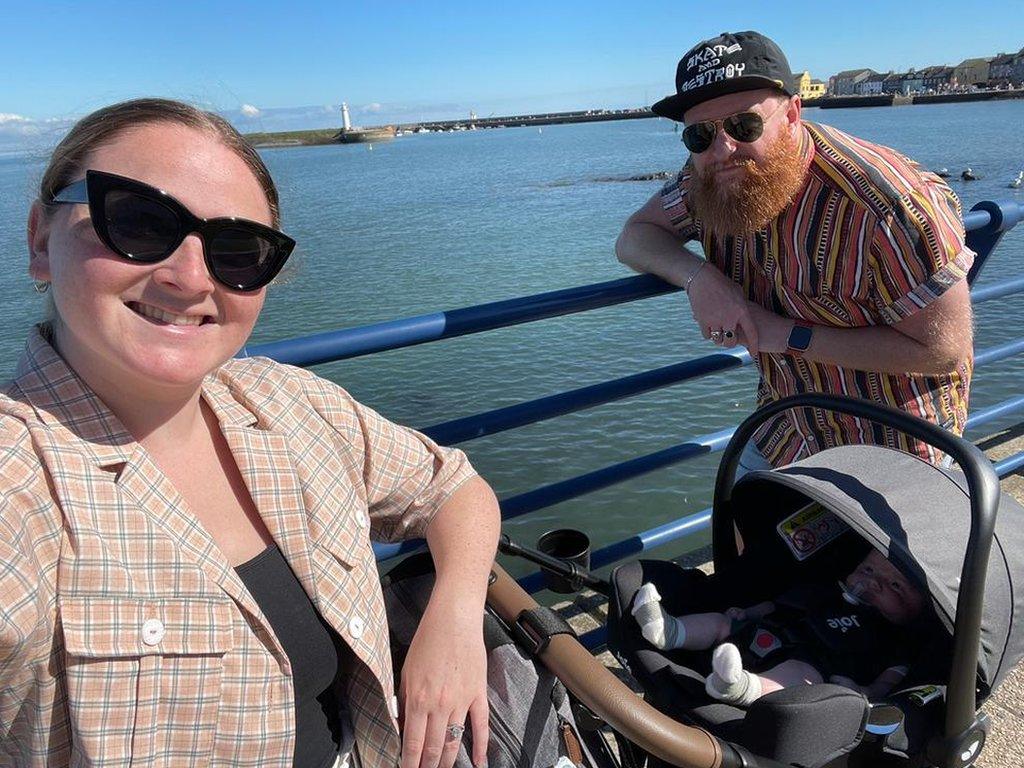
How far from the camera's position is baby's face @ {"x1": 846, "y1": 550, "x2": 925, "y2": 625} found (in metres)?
1.90

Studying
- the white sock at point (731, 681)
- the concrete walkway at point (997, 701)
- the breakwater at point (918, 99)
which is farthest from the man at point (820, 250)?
the breakwater at point (918, 99)

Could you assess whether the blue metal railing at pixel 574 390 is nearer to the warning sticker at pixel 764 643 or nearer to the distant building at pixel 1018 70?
the warning sticker at pixel 764 643

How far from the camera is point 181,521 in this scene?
4.28 feet

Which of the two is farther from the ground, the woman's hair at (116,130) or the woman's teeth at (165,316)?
the woman's hair at (116,130)

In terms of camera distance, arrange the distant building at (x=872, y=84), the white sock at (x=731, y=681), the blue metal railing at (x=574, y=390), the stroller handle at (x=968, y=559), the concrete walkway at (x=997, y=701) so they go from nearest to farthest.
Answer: the stroller handle at (x=968, y=559) < the white sock at (x=731, y=681) < the blue metal railing at (x=574, y=390) < the concrete walkway at (x=997, y=701) < the distant building at (x=872, y=84)

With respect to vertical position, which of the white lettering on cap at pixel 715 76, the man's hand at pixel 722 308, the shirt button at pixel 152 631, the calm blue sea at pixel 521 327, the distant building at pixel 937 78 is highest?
the distant building at pixel 937 78

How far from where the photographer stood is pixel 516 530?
23.1 ft

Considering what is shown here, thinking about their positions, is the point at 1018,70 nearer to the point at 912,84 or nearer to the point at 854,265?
the point at 912,84

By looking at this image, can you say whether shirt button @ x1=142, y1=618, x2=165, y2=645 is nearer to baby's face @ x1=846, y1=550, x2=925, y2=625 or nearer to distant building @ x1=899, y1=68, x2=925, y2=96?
baby's face @ x1=846, y1=550, x2=925, y2=625

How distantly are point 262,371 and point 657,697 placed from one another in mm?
1096

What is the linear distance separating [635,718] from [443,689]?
1.18ft

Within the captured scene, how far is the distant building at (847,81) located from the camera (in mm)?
132600

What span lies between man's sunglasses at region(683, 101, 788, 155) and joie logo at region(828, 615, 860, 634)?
1172 mm

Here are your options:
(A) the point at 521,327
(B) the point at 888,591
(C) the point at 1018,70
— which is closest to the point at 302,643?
(B) the point at 888,591
